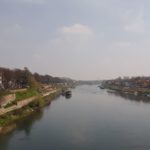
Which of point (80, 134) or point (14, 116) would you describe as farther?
point (14, 116)

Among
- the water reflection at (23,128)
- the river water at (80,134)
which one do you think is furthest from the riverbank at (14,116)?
the river water at (80,134)

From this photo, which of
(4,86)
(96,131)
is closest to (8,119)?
(96,131)

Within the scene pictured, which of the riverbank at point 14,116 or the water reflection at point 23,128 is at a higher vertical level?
the riverbank at point 14,116

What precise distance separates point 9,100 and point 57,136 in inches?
404

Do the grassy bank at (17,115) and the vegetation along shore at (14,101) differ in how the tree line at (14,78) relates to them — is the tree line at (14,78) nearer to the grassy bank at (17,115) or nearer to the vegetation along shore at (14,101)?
the vegetation along shore at (14,101)

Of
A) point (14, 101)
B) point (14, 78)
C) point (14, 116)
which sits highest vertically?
point (14, 78)

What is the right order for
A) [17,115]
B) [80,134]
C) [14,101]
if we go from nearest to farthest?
[80,134], [17,115], [14,101]

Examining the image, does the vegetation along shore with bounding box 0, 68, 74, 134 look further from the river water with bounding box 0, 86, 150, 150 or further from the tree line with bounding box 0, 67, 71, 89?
the river water with bounding box 0, 86, 150, 150

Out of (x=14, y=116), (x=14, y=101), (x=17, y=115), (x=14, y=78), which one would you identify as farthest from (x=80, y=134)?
(x=14, y=78)

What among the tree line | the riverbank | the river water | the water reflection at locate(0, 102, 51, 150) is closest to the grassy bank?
the riverbank

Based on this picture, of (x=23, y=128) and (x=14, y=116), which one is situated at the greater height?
(x=14, y=116)

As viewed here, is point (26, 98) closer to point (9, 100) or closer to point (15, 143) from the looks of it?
point (9, 100)

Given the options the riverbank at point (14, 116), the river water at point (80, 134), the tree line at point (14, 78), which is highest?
the tree line at point (14, 78)

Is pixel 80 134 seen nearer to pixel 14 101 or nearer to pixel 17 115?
pixel 17 115
